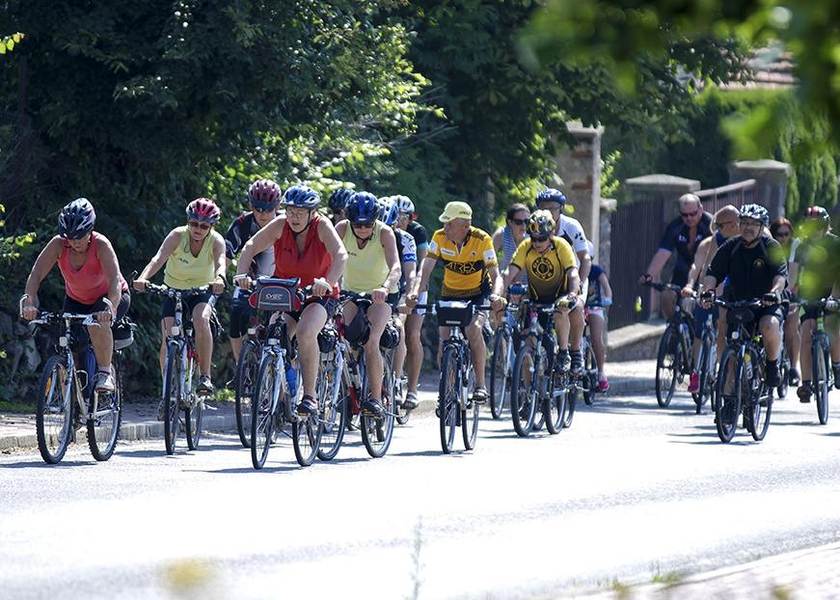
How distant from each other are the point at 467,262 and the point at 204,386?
2549 mm

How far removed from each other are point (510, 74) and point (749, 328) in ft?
23.2

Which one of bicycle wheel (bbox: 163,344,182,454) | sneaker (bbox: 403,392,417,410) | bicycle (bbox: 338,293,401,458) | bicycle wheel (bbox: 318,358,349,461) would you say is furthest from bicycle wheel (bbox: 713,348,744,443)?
bicycle wheel (bbox: 163,344,182,454)

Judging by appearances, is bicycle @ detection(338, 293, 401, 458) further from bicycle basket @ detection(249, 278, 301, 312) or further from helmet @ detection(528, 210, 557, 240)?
helmet @ detection(528, 210, 557, 240)

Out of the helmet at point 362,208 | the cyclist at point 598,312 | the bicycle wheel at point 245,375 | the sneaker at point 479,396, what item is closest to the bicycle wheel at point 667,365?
the cyclist at point 598,312

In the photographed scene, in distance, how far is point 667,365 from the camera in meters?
18.4

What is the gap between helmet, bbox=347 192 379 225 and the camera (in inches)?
502

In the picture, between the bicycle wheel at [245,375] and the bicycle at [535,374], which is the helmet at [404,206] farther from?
the bicycle wheel at [245,375]

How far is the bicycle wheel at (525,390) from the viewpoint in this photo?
1428 cm

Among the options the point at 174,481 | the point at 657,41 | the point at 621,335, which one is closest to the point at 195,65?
the point at 174,481

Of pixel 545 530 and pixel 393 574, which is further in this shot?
pixel 545 530

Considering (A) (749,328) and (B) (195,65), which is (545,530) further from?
(B) (195,65)

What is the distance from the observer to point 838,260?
2529 mm

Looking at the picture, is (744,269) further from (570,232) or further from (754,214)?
(570,232)

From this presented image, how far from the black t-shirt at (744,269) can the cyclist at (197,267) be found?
13.2 ft
